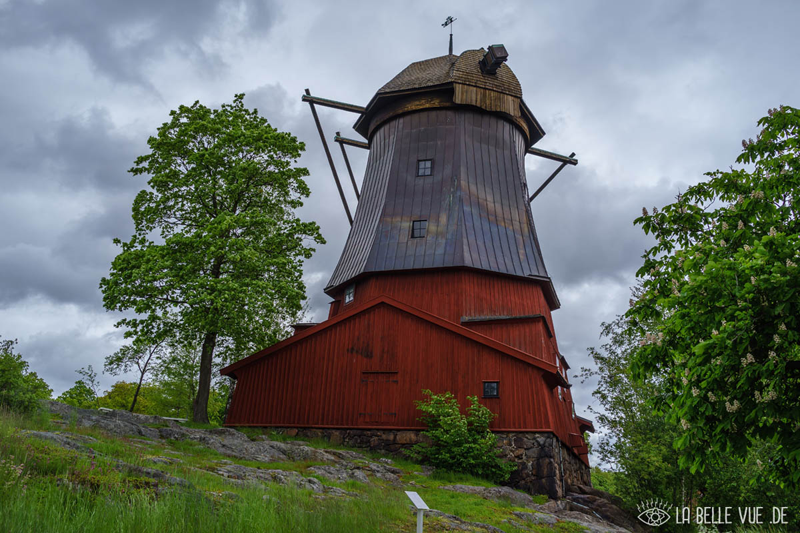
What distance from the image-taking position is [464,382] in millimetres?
17500

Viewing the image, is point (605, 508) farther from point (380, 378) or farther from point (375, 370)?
point (375, 370)

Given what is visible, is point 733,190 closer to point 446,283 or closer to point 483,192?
point 446,283

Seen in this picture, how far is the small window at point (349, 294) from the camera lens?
22.9m

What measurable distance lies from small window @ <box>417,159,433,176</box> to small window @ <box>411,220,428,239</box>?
8.01ft

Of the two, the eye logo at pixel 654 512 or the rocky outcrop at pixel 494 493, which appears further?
the eye logo at pixel 654 512

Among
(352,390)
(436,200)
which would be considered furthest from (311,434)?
(436,200)

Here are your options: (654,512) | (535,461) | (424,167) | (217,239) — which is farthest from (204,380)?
(654,512)

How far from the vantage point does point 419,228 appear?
74.2ft

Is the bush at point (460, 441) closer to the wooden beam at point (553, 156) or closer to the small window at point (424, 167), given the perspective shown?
the small window at point (424, 167)

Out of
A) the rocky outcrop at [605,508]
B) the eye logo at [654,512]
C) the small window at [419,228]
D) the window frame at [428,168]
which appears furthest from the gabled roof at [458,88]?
the eye logo at [654,512]

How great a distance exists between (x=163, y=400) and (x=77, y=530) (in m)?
28.6

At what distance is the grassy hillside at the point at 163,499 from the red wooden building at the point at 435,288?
266 inches

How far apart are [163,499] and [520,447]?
12.2 m

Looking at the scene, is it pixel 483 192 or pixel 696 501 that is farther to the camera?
Answer: pixel 483 192
